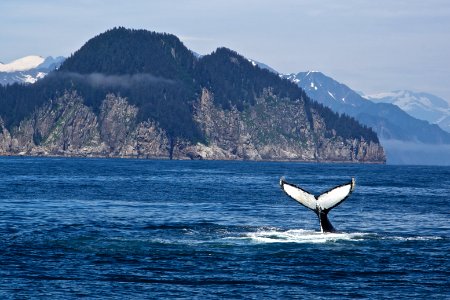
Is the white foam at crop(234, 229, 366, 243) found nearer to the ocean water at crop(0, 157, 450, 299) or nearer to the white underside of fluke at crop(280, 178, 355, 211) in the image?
the ocean water at crop(0, 157, 450, 299)

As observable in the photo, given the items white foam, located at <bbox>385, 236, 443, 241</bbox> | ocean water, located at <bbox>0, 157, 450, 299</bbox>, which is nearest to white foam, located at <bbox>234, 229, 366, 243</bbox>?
ocean water, located at <bbox>0, 157, 450, 299</bbox>

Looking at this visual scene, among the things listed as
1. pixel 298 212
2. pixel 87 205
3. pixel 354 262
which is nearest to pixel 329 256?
pixel 354 262

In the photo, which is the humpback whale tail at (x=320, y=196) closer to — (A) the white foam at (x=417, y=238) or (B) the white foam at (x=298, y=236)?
(B) the white foam at (x=298, y=236)

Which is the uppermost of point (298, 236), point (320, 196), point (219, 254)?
point (320, 196)

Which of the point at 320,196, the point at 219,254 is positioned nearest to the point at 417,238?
the point at 320,196

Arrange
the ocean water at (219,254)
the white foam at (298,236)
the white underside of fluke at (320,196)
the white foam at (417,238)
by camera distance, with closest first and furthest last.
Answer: the ocean water at (219,254), the white underside of fluke at (320,196), the white foam at (298,236), the white foam at (417,238)

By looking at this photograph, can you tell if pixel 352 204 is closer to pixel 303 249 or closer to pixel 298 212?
pixel 298 212

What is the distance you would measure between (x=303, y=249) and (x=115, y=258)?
1027 centimetres

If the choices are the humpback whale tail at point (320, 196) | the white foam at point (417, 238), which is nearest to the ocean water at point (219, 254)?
the white foam at point (417, 238)

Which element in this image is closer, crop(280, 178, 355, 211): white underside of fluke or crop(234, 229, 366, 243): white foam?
crop(280, 178, 355, 211): white underside of fluke

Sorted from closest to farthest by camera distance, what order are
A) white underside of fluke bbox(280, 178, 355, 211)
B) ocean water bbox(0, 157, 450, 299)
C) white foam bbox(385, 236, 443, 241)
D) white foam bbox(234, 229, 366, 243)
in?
1. ocean water bbox(0, 157, 450, 299)
2. white underside of fluke bbox(280, 178, 355, 211)
3. white foam bbox(234, 229, 366, 243)
4. white foam bbox(385, 236, 443, 241)

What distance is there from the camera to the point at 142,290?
36.7 metres

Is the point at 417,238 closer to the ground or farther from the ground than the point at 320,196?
closer to the ground

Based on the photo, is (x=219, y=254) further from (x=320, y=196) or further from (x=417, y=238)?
(x=417, y=238)
